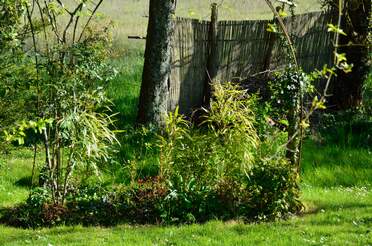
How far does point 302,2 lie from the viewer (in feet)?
71.8

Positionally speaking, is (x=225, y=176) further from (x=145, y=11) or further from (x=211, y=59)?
(x=145, y=11)

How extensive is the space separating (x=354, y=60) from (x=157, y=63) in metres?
3.71

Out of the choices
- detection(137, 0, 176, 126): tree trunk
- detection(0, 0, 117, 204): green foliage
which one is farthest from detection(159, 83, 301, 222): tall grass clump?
detection(137, 0, 176, 126): tree trunk

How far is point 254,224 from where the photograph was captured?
21.6 ft

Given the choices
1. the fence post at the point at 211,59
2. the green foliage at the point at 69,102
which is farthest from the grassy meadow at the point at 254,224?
the fence post at the point at 211,59

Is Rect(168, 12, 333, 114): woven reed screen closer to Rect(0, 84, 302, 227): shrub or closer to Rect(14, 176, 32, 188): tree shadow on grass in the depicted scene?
Rect(14, 176, 32, 188): tree shadow on grass

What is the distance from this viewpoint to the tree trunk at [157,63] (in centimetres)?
951

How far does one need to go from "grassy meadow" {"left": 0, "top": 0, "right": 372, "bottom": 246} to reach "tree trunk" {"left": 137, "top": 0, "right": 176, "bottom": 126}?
0.53 meters

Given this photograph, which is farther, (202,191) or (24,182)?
(24,182)

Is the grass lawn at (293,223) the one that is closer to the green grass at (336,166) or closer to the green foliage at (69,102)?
the green grass at (336,166)

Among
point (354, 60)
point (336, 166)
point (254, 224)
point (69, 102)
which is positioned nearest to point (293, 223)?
point (254, 224)

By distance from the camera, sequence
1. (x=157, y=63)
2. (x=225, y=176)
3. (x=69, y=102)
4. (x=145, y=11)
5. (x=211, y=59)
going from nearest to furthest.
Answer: (x=69, y=102)
(x=225, y=176)
(x=157, y=63)
(x=211, y=59)
(x=145, y=11)

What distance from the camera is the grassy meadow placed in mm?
6079

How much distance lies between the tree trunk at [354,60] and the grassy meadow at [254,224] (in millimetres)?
1506
